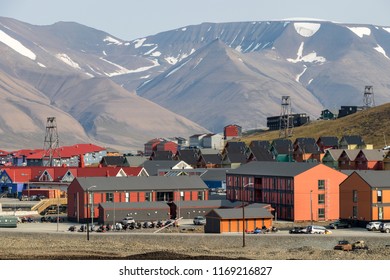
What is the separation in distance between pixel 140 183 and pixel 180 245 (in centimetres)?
2659

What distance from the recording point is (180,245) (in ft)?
240

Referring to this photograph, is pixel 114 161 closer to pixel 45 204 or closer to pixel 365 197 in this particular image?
pixel 45 204

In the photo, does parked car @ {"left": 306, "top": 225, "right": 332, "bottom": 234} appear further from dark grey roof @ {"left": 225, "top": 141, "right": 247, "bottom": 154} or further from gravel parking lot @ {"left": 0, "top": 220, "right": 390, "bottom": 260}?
dark grey roof @ {"left": 225, "top": 141, "right": 247, "bottom": 154}

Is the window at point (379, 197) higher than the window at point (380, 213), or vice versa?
the window at point (379, 197)

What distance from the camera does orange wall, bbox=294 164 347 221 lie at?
9050 cm

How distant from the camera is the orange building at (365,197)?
84812mm

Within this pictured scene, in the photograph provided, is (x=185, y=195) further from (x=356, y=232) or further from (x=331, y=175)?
(x=356, y=232)

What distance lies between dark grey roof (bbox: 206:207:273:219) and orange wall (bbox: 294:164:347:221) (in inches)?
273

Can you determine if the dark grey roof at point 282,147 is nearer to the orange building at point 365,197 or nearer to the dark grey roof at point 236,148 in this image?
the dark grey roof at point 236,148

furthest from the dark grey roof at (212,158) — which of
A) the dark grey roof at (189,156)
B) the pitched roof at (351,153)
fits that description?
the pitched roof at (351,153)

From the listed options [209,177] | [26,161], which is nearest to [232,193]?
[209,177]

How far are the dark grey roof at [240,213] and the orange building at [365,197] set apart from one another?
24.4 feet

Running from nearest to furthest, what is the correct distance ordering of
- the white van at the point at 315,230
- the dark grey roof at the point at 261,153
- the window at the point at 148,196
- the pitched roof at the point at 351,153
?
the white van at the point at 315,230 < the window at the point at 148,196 < the pitched roof at the point at 351,153 < the dark grey roof at the point at 261,153

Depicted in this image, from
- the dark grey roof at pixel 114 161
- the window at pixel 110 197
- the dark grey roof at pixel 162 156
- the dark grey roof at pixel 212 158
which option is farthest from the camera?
the dark grey roof at pixel 162 156
